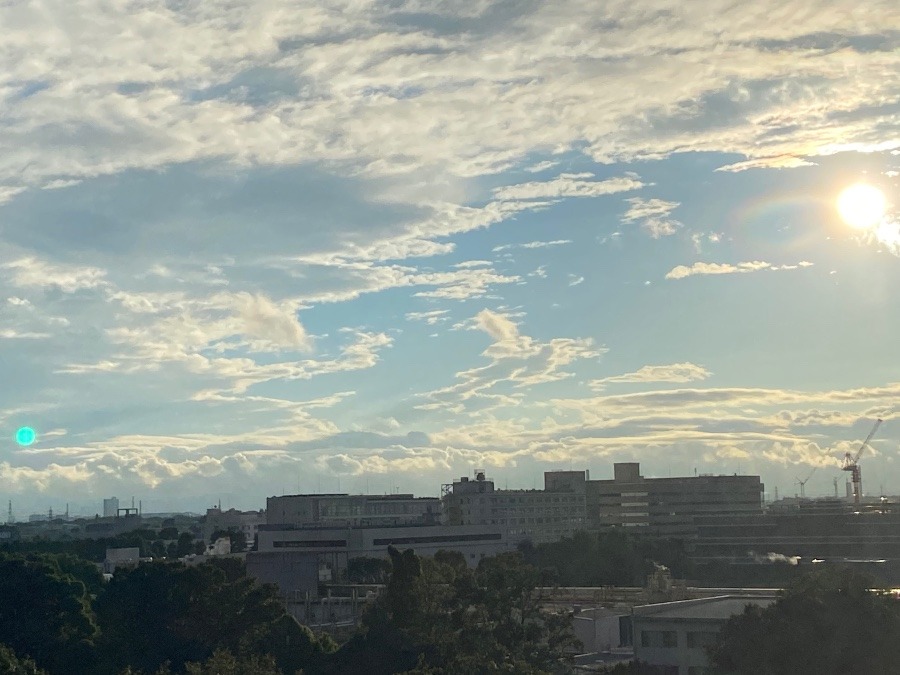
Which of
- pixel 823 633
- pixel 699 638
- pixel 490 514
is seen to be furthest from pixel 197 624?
pixel 490 514

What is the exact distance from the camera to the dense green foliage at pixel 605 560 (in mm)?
131875

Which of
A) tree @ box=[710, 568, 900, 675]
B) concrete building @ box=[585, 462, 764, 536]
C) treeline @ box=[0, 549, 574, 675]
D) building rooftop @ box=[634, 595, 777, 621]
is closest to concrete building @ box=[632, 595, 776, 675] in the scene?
building rooftop @ box=[634, 595, 777, 621]

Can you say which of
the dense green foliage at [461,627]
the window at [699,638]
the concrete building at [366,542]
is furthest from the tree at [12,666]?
the concrete building at [366,542]

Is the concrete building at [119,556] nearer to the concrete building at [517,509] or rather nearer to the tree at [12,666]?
the concrete building at [517,509]

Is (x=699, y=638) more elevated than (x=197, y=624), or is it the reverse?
(x=197, y=624)

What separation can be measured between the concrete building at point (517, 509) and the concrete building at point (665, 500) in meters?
9.66

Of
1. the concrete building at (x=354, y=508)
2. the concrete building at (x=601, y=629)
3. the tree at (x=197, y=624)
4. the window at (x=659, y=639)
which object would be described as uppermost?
the concrete building at (x=354, y=508)

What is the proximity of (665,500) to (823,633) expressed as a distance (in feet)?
485

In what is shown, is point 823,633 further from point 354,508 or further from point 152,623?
point 354,508

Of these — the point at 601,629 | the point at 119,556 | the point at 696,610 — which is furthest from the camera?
the point at 119,556

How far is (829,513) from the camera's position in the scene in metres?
151

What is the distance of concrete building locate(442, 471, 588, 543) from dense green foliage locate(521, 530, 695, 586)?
14.5 m

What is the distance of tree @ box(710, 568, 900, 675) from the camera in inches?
1529

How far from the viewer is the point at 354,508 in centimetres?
16975
